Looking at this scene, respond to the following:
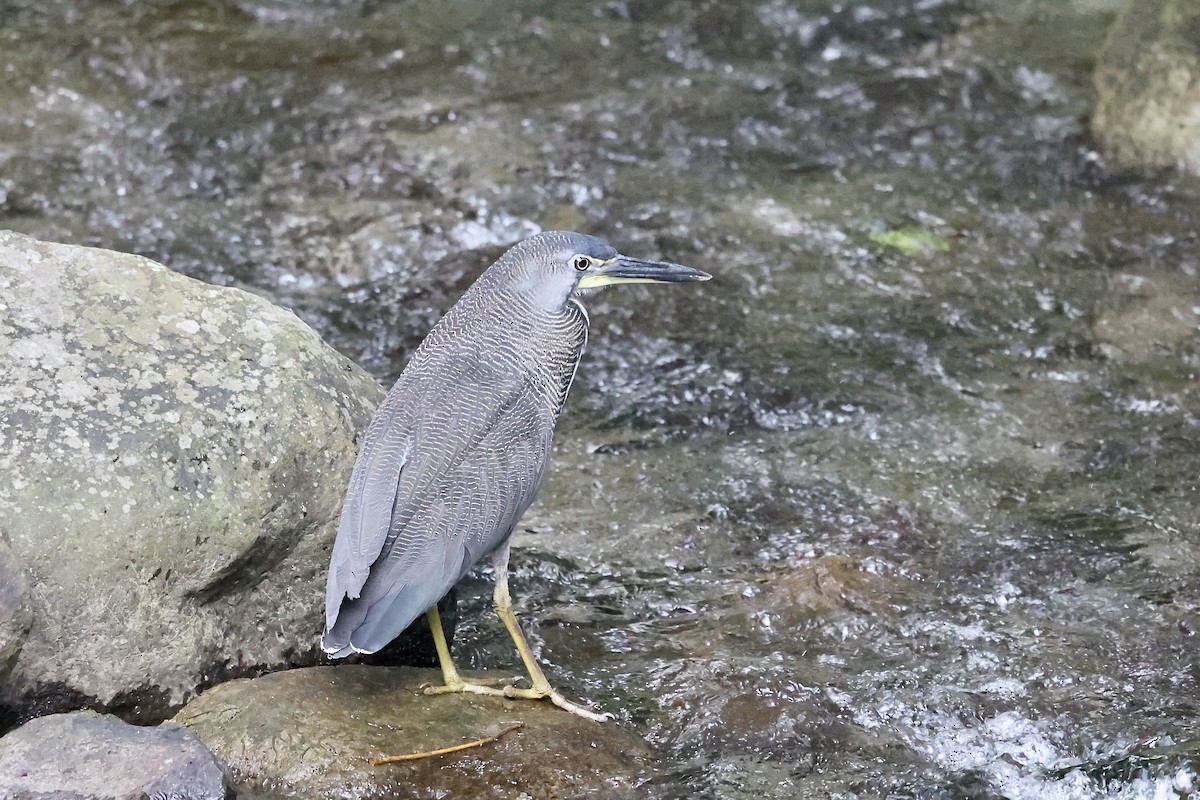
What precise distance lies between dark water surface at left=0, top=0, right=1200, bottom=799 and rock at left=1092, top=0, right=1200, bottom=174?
24 cm

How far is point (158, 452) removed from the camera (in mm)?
3656

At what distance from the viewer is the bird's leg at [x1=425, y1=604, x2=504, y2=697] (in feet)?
12.7

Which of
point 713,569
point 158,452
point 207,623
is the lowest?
point 713,569

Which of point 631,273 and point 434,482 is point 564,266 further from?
point 434,482

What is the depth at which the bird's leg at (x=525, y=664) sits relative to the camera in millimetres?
3922

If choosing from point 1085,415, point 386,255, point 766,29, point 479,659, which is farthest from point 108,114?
point 1085,415

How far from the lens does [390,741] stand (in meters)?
3.57

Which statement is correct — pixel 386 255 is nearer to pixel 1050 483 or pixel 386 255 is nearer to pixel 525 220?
pixel 525 220

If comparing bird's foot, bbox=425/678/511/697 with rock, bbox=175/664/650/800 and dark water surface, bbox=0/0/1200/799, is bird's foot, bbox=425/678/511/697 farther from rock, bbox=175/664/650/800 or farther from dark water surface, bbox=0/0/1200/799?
dark water surface, bbox=0/0/1200/799

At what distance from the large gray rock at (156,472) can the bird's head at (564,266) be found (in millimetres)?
739

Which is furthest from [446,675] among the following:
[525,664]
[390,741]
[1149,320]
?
[1149,320]

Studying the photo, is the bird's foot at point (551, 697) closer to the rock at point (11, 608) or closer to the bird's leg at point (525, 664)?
the bird's leg at point (525, 664)

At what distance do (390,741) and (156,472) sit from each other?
99cm

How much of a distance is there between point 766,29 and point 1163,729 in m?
7.05
